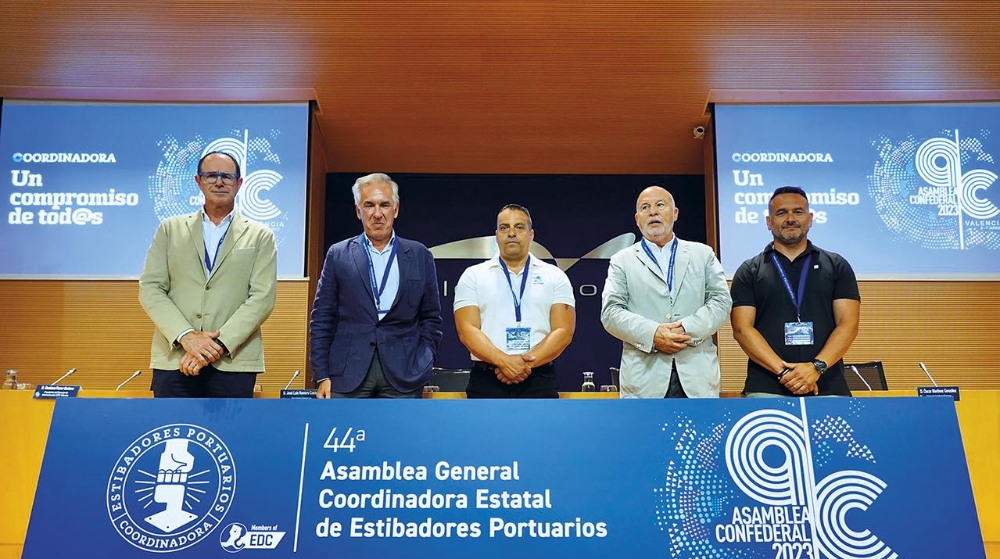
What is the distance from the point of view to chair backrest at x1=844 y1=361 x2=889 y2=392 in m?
3.99

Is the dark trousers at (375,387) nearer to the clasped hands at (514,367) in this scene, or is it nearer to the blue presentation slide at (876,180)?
the clasped hands at (514,367)

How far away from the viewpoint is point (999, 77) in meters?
5.18

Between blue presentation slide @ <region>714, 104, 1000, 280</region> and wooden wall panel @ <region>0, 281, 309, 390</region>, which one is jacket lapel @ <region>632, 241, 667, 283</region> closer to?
blue presentation slide @ <region>714, 104, 1000, 280</region>

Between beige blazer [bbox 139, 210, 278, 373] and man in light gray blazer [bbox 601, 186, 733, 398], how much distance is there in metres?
1.35

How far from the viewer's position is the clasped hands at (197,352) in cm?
283

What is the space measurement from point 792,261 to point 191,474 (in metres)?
2.38

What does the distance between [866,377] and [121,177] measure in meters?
4.88

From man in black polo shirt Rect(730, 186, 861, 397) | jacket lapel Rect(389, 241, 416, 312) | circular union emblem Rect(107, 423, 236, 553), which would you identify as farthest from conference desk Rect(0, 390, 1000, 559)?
jacket lapel Rect(389, 241, 416, 312)

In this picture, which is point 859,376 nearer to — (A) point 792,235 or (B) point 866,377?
(B) point 866,377

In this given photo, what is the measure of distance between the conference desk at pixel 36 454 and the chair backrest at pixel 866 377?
73 cm

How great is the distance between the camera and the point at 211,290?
9.93 feet

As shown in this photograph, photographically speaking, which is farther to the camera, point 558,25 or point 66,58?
point 66,58

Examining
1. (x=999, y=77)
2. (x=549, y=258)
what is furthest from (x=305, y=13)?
(x=999, y=77)

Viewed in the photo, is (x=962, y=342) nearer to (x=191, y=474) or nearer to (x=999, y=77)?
(x=999, y=77)
